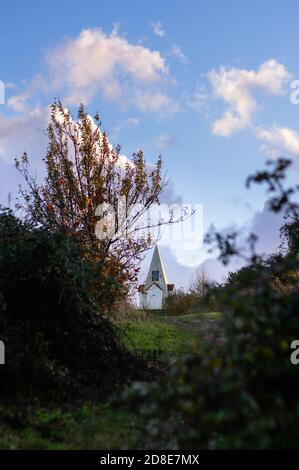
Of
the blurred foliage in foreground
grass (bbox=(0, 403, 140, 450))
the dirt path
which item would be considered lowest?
grass (bbox=(0, 403, 140, 450))

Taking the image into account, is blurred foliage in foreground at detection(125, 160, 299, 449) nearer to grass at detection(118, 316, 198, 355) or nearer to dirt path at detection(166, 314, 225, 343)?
grass at detection(118, 316, 198, 355)

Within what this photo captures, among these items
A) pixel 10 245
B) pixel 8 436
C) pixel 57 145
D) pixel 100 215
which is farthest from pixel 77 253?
pixel 57 145

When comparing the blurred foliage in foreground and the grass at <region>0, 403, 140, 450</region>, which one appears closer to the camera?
the blurred foliage in foreground

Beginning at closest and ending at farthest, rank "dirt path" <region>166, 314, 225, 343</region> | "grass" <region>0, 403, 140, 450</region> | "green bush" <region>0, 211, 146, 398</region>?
1. "grass" <region>0, 403, 140, 450</region>
2. "green bush" <region>0, 211, 146, 398</region>
3. "dirt path" <region>166, 314, 225, 343</region>

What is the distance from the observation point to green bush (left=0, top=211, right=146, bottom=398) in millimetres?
7973

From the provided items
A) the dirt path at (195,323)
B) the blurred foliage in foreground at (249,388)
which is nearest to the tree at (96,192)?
the dirt path at (195,323)

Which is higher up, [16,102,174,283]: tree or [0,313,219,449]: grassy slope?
A: [16,102,174,283]: tree

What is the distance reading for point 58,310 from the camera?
8203mm

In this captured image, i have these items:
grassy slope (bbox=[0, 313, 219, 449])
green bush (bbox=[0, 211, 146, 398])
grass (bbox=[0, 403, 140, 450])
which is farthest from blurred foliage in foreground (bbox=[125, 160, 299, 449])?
green bush (bbox=[0, 211, 146, 398])

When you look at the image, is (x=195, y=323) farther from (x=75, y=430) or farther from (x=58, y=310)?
(x=75, y=430)

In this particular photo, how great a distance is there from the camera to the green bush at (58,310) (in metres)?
7.97

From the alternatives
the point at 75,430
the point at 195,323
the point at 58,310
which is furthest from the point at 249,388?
the point at 195,323

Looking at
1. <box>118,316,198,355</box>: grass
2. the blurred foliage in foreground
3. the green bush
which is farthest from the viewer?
<box>118,316,198,355</box>: grass
